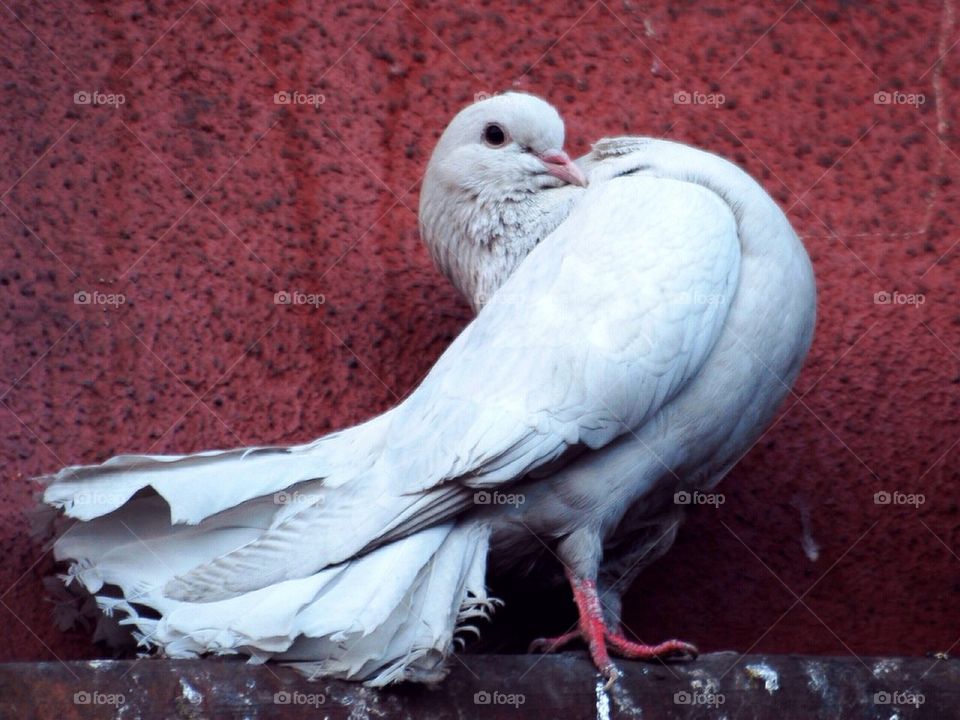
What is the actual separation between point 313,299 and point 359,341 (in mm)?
160

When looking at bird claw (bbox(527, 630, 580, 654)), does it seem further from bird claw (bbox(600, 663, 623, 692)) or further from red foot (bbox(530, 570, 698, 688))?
bird claw (bbox(600, 663, 623, 692))

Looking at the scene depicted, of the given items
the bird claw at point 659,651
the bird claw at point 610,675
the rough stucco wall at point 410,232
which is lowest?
the bird claw at point 610,675

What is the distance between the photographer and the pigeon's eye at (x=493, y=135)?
3.09 metres

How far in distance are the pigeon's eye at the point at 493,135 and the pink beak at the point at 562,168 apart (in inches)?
3.6

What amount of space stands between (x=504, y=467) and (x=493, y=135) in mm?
853

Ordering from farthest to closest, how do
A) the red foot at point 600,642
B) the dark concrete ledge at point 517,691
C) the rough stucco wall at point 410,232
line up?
the rough stucco wall at point 410,232, the red foot at point 600,642, the dark concrete ledge at point 517,691

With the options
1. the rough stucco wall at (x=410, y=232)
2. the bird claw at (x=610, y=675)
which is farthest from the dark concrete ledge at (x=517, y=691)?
the rough stucco wall at (x=410, y=232)

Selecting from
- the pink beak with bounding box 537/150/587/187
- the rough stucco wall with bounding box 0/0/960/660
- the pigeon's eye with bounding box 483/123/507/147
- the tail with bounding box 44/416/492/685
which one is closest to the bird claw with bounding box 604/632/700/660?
the tail with bounding box 44/416/492/685

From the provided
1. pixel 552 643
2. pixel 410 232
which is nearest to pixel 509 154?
pixel 410 232

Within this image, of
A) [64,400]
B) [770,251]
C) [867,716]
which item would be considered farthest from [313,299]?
[867,716]

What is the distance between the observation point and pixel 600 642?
2656mm

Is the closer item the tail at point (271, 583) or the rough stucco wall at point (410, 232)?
the tail at point (271, 583)

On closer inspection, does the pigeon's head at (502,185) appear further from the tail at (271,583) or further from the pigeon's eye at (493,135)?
the tail at (271,583)

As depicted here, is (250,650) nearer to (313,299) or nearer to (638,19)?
(313,299)
